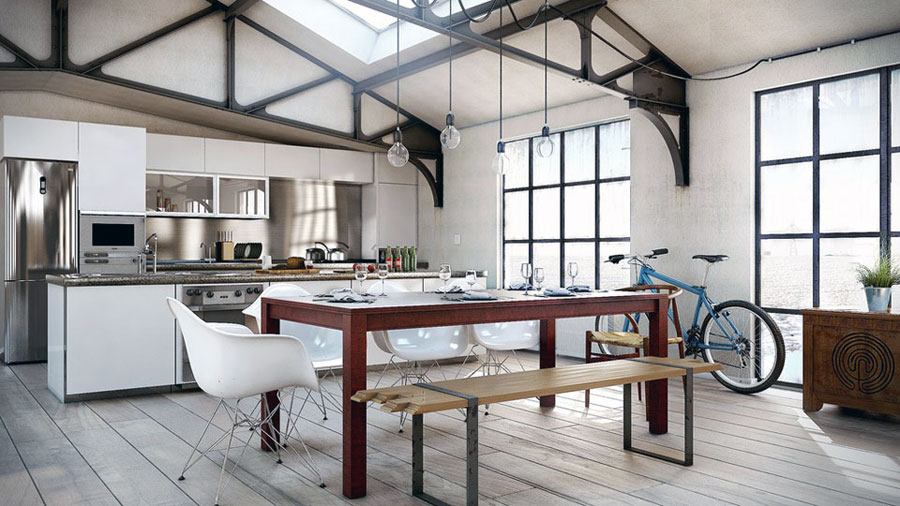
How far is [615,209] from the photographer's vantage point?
6.36m

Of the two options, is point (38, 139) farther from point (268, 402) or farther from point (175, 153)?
point (268, 402)

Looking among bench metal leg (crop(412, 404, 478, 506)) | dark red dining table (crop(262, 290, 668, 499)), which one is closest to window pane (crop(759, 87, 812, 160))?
dark red dining table (crop(262, 290, 668, 499))

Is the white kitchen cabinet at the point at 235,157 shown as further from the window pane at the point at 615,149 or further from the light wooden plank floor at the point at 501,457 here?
the window pane at the point at 615,149

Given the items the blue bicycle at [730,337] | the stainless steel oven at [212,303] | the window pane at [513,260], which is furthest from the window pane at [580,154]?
the stainless steel oven at [212,303]

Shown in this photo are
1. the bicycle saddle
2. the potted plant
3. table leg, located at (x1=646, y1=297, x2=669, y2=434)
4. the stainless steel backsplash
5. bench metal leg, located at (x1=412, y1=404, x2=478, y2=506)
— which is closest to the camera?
bench metal leg, located at (x1=412, y1=404, x2=478, y2=506)

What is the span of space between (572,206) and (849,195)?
2.54 meters

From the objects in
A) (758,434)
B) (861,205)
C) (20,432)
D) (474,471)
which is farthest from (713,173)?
(20,432)

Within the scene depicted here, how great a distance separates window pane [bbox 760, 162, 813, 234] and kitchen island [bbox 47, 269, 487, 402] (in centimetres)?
371

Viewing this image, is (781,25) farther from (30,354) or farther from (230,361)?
(30,354)

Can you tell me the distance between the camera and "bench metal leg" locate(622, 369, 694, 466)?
325cm

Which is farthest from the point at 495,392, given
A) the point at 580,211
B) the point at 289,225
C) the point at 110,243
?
the point at 289,225

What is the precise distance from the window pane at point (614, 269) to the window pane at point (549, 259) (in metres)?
0.58

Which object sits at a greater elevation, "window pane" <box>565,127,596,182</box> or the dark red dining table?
"window pane" <box>565,127,596,182</box>

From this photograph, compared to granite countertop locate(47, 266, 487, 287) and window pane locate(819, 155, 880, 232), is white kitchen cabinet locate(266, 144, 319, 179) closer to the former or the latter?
granite countertop locate(47, 266, 487, 287)
